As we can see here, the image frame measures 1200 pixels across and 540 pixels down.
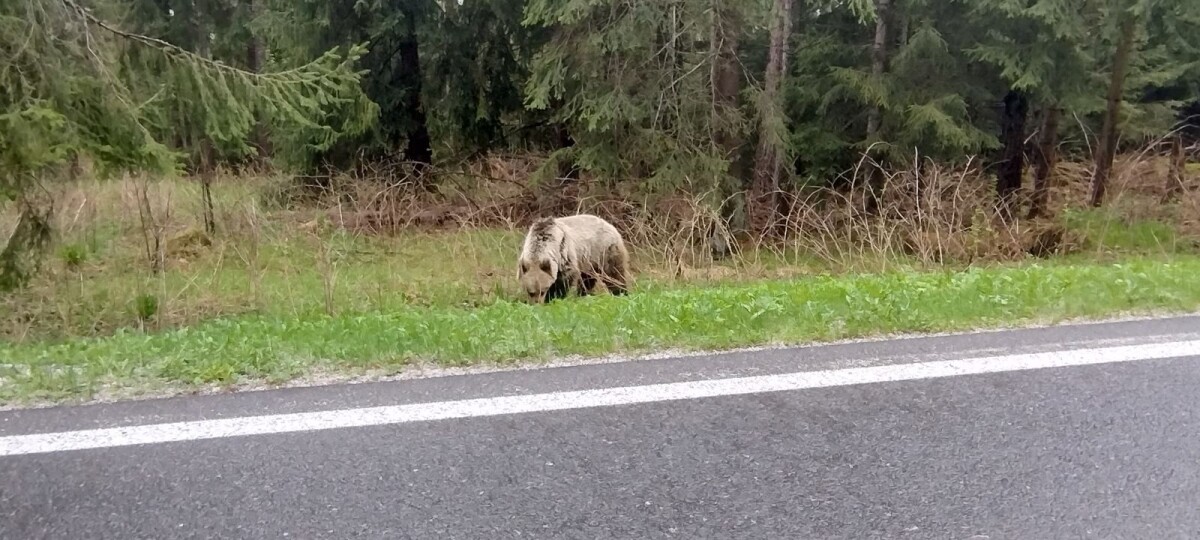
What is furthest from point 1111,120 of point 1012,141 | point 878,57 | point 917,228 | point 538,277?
point 538,277

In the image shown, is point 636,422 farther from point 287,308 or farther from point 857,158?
point 857,158

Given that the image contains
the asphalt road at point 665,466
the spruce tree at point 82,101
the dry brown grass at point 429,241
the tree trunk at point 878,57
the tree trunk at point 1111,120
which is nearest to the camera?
the asphalt road at point 665,466

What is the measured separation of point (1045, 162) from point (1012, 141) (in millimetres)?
1079

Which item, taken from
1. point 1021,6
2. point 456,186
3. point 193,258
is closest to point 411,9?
point 456,186

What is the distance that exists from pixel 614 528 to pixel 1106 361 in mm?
3263

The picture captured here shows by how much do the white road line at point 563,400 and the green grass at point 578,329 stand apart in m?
0.70

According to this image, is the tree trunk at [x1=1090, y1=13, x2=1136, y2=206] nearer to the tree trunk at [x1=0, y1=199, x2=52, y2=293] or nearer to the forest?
the forest

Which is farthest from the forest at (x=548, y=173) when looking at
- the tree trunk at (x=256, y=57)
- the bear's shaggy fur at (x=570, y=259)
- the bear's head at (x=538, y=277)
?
the bear's head at (x=538, y=277)

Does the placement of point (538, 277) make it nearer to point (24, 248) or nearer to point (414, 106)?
point (24, 248)

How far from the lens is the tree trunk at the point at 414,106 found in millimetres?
18859

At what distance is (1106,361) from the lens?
475 cm

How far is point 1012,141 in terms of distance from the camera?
18688 millimetres

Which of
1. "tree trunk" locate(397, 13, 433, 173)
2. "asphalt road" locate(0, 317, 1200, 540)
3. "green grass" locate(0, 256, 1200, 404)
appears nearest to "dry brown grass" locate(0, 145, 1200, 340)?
"tree trunk" locate(397, 13, 433, 173)

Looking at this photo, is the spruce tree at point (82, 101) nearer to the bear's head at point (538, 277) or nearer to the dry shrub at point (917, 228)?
the bear's head at point (538, 277)
